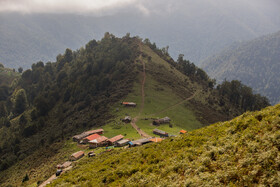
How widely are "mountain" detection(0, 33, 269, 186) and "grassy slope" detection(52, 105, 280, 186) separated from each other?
109 ft

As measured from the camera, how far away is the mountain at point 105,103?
78.1 meters

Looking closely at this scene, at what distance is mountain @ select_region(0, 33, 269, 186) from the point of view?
256ft

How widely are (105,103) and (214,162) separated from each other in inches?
3588

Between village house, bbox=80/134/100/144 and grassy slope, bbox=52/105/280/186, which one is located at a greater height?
grassy slope, bbox=52/105/280/186

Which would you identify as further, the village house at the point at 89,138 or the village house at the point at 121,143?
the village house at the point at 89,138

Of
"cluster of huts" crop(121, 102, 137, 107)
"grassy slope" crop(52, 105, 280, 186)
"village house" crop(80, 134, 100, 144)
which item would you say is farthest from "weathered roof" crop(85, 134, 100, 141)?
"grassy slope" crop(52, 105, 280, 186)

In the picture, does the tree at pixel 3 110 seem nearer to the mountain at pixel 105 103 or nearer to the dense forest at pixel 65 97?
the dense forest at pixel 65 97

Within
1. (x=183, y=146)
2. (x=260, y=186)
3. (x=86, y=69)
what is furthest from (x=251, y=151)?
(x=86, y=69)

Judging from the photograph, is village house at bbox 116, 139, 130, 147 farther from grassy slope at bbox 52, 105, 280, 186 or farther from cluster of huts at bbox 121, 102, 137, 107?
cluster of huts at bbox 121, 102, 137, 107

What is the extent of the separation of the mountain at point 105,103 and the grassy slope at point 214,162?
33.3 m

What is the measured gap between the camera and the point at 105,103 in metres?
106

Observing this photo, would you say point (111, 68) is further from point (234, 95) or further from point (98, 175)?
point (98, 175)

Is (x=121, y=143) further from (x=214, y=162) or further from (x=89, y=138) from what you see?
(x=214, y=162)

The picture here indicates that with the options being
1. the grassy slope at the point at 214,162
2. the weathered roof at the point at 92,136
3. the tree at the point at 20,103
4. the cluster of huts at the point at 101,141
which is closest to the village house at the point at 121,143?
the cluster of huts at the point at 101,141
